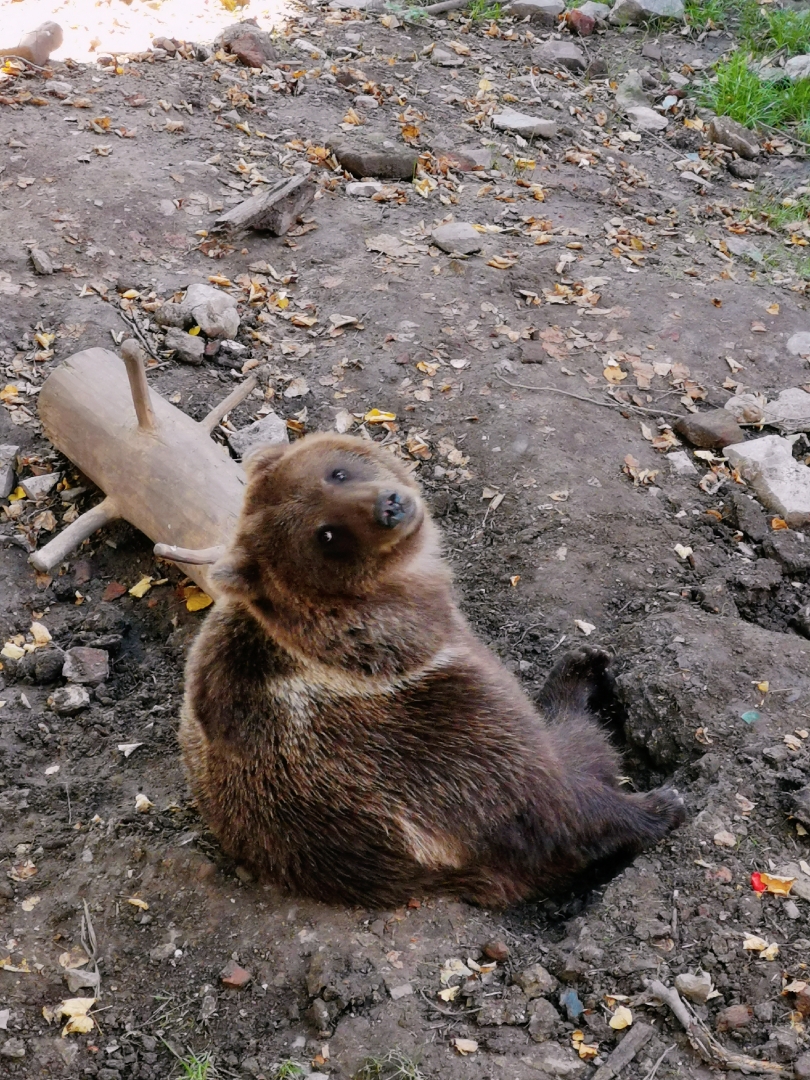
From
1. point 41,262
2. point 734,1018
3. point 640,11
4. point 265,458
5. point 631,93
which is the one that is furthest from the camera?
point 640,11

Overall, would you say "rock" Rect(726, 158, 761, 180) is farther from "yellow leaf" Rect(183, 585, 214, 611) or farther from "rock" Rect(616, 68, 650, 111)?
"yellow leaf" Rect(183, 585, 214, 611)

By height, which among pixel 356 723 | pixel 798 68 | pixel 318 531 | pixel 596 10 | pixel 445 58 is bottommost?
pixel 356 723

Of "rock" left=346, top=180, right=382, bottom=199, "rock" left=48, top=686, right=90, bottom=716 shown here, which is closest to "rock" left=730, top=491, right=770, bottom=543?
"rock" left=48, top=686, right=90, bottom=716

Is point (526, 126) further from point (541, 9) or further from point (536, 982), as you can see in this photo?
point (536, 982)

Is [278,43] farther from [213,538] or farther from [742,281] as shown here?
[213,538]

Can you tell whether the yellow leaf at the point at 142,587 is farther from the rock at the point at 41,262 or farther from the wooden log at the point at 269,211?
the wooden log at the point at 269,211

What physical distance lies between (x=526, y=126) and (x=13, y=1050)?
26.6ft

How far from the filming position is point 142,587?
17.5ft

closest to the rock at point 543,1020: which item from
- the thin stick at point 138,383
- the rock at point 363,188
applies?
the thin stick at point 138,383

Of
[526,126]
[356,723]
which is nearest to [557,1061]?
[356,723]

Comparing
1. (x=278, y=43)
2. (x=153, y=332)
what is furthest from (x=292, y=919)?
(x=278, y=43)

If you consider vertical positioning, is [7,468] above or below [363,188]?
below

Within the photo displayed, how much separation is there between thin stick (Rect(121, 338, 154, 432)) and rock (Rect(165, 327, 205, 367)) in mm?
1308

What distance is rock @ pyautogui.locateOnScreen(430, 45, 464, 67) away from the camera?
9.89 m
